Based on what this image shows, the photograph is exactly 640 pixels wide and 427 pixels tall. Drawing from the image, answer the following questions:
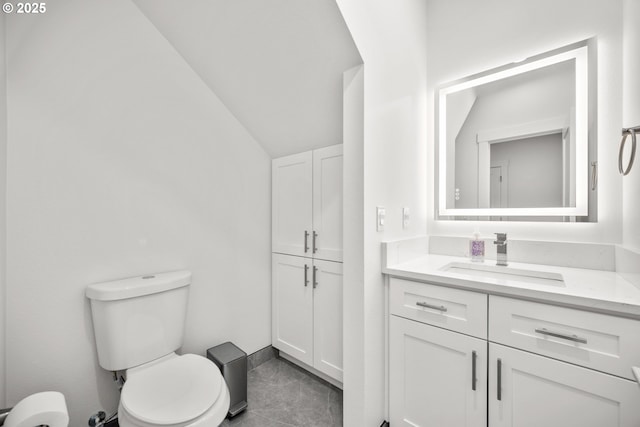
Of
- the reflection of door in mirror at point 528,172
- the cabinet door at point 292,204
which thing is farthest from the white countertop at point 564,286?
the cabinet door at point 292,204

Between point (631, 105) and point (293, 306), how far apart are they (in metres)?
2.05

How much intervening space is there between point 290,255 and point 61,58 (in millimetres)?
1549

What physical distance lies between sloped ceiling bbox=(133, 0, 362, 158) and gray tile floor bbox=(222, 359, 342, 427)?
155 cm

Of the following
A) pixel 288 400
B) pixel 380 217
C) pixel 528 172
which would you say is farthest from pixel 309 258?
pixel 528 172

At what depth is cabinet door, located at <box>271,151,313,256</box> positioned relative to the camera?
1772mm

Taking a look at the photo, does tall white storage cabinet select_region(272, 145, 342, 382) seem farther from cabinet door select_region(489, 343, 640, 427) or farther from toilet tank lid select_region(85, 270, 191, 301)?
cabinet door select_region(489, 343, 640, 427)

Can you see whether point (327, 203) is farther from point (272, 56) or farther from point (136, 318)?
point (136, 318)

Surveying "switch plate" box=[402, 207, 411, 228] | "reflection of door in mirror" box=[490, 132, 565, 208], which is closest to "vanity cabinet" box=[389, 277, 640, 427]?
"switch plate" box=[402, 207, 411, 228]

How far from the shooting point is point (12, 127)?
111cm

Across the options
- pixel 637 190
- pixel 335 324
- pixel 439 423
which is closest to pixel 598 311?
pixel 637 190

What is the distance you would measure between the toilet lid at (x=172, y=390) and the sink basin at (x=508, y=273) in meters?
A: 1.22

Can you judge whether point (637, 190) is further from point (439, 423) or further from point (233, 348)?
point (233, 348)

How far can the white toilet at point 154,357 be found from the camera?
0.99 meters

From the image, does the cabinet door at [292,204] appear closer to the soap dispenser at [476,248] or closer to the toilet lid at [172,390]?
the toilet lid at [172,390]
